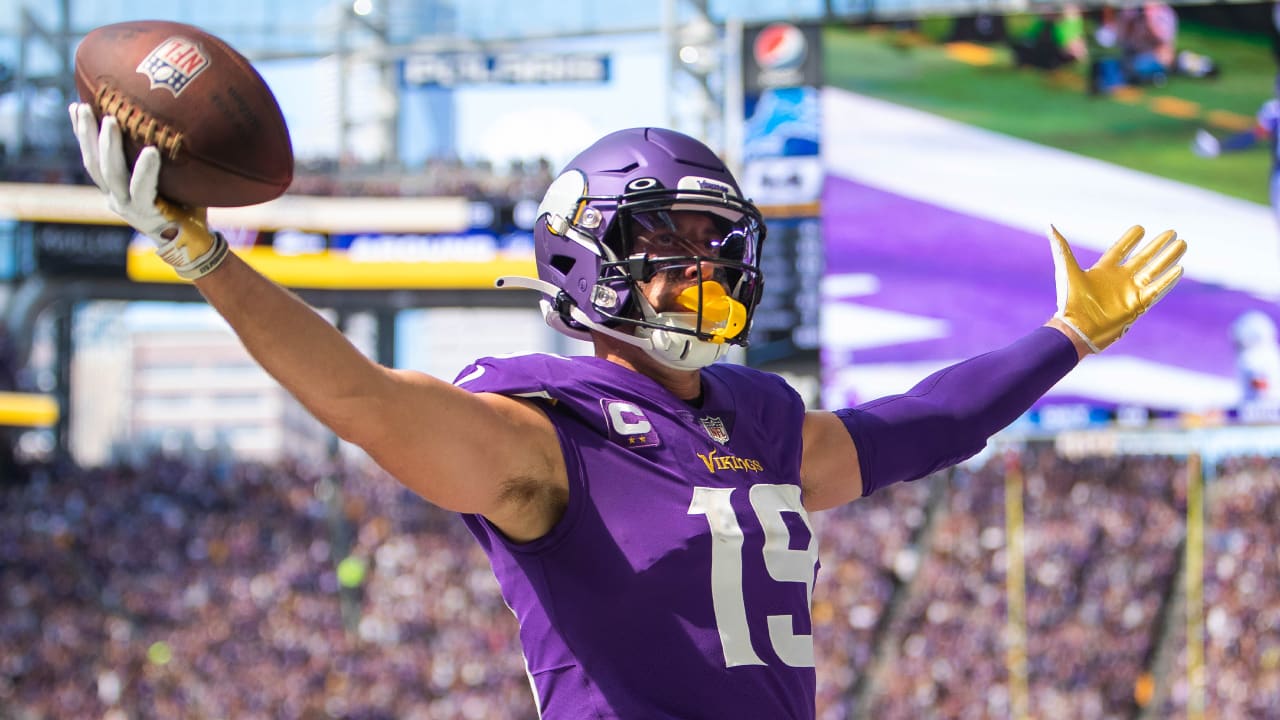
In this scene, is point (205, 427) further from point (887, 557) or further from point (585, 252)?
point (585, 252)

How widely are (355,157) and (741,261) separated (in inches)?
853

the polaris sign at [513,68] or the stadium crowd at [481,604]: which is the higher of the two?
the polaris sign at [513,68]

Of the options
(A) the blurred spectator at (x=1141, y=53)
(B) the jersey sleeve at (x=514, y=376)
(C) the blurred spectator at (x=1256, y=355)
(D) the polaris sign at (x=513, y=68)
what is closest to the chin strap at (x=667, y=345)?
(B) the jersey sleeve at (x=514, y=376)

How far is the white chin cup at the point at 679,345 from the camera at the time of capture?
8.36 ft

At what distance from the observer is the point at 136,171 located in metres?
1.94

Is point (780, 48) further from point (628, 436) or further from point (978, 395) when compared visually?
point (628, 436)

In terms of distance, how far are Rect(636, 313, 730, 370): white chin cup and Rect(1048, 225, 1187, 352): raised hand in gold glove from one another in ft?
3.09

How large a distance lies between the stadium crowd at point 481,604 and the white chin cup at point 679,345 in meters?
14.0

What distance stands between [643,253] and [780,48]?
1420cm

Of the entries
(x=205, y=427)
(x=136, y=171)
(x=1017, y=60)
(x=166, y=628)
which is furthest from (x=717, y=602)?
(x=205, y=427)

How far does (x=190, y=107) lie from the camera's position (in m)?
2.12

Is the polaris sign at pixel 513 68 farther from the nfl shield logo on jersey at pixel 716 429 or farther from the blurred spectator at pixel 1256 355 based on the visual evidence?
the nfl shield logo on jersey at pixel 716 429

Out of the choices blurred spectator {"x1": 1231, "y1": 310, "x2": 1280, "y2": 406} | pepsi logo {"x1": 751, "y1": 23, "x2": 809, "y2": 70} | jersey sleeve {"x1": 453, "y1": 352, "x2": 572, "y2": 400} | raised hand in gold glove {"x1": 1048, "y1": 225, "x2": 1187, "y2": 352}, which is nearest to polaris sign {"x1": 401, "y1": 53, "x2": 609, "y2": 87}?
pepsi logo {"x1": 751, "y1": 23, "x2": 809, "y2": 70}

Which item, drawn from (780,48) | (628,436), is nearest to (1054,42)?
(780,48)
